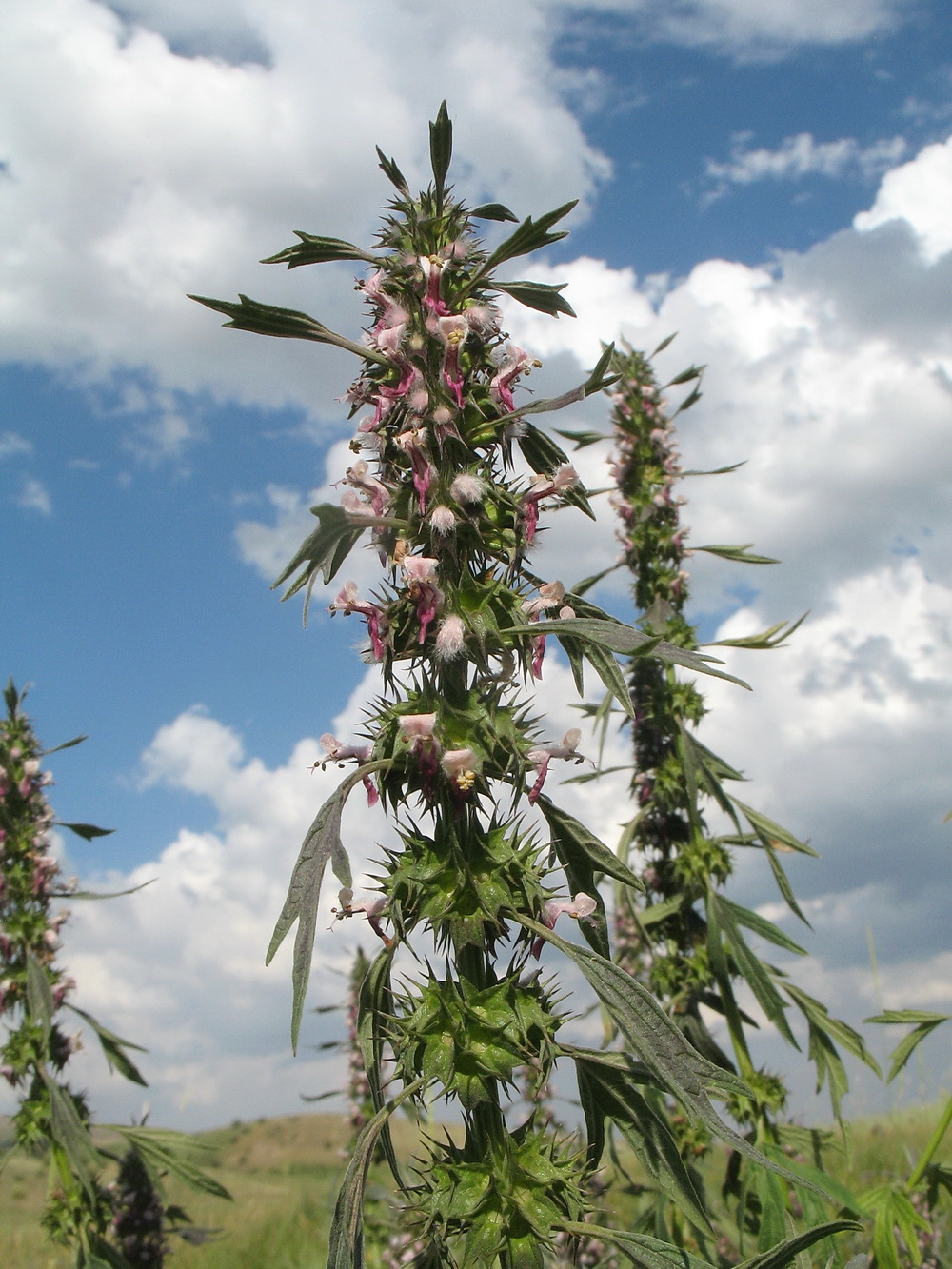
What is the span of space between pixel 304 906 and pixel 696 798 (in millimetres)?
3411

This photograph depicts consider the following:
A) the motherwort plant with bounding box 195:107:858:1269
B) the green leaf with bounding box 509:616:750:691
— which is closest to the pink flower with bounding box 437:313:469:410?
the motherwort plant with bounding box 195:107:858:1269

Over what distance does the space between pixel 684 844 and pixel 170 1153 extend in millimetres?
3542

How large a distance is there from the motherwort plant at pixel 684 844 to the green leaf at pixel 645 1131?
187 cm

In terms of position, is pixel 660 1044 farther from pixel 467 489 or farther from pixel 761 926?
pixel 761 926

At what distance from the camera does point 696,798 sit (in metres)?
4.98

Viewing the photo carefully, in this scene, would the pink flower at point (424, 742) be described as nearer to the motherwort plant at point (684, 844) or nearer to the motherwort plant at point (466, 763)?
the motherwort plant at point (466, 763)

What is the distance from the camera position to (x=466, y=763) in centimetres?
199

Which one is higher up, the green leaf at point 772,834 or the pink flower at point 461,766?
the green leaf at point 772,834

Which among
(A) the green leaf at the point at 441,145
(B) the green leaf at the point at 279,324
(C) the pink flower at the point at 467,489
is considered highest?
(A) the green leaf at the point at 441,145

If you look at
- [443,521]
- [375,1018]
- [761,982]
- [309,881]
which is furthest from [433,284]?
[761,982]

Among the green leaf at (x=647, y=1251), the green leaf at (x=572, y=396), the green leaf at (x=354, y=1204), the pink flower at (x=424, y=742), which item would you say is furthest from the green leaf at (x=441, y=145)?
the green leaf at (x=647, y=1251)

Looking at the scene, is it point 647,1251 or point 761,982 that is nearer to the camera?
point 647,1251

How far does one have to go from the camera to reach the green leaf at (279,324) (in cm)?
218

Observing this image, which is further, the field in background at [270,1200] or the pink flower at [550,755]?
the field in background at [270,1200]
